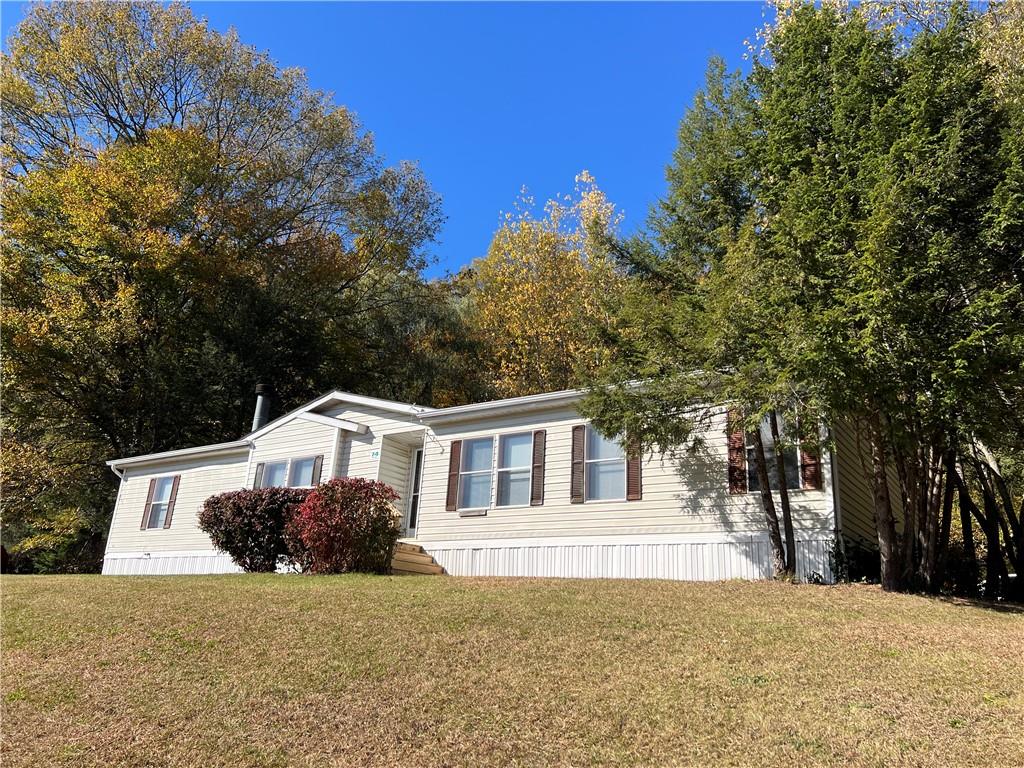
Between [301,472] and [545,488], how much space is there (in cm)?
613

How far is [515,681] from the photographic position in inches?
208

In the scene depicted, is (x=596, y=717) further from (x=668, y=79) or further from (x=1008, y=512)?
(x=668, y=79)

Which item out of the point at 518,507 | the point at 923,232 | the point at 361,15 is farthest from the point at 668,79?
the point at 518,507

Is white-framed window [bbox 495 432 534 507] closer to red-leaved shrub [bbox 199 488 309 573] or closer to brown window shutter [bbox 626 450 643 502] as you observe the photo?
brown window shutter [bbox 626 450 643 502]

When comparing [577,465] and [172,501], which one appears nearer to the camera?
[577,465]

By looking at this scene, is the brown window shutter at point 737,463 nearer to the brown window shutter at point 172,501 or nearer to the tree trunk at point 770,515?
the tree trunk at point 770,515

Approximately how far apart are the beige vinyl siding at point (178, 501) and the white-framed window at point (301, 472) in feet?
6.36

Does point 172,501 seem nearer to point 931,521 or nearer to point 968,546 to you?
point 931,521

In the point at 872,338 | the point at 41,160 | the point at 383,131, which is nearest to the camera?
the point at 872,338

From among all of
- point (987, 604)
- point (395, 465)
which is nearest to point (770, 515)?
point (987, 604)

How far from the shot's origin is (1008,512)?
10891 mm

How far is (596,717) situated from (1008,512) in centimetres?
972

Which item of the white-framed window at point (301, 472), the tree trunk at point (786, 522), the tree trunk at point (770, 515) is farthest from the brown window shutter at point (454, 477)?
the tree trunk at point (786, 522)

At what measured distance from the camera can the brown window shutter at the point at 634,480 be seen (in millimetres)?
11445
